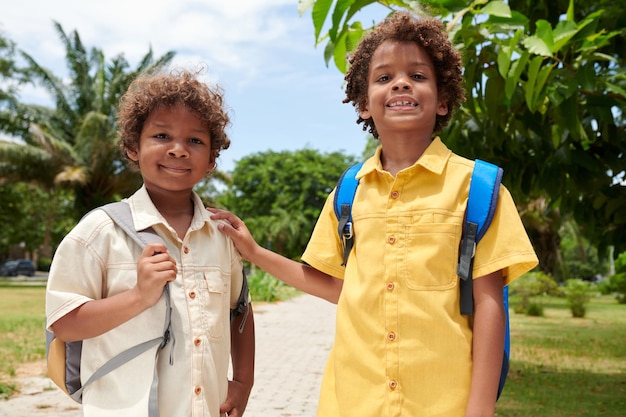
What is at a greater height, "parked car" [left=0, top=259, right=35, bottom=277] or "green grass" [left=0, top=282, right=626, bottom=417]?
"parked car" [left=0, top=259, right=35, bottom=277]

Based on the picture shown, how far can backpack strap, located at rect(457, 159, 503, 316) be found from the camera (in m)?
1.73

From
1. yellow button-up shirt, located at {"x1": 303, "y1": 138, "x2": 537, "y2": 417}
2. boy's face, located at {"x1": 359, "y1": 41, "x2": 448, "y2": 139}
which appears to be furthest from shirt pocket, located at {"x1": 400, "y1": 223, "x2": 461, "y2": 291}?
boy's face, located at {"x1": 359, "y1": 41, "x2": 448, "y2": 139}

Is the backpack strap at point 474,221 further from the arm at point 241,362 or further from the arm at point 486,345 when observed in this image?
the arm at point 241,362

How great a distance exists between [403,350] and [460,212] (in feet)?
1.26

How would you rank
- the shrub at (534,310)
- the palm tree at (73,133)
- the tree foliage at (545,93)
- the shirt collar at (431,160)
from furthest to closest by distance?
the palm tree at (73,133)
the shrub at (534,310)
the tree foliage at (545,93)
the shirt collar at (431,160)

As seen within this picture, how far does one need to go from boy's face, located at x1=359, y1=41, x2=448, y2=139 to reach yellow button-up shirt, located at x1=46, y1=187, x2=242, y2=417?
2.16 feet

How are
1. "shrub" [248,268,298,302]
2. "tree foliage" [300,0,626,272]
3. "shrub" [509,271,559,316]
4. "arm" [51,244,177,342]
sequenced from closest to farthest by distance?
"arm" [51,244,177,342], "tree foliage" [300,0,626,272], "shrub" [509,271,559,316], "shrub" [248,268,298,302]

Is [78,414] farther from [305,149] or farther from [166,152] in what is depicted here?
[305,149]

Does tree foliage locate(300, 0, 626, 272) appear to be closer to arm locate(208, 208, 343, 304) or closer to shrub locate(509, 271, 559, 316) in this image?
arm locate(208, 208, 343, 304)

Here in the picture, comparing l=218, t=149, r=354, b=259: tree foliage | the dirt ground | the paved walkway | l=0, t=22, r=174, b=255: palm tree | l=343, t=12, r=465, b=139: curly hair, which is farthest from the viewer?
l=218, t=149, r=354, b=259: tree foliage

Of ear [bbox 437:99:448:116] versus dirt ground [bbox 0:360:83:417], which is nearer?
ear [bbox 437:99:448:116]

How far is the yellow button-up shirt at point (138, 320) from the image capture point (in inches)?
68.3

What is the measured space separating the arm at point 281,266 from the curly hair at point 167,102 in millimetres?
242

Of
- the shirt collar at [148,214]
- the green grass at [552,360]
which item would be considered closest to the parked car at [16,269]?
the green grass at [552,360]
